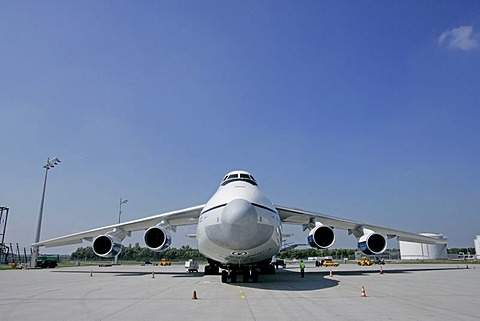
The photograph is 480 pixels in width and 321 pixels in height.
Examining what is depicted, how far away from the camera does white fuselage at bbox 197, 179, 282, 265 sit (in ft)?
35.1

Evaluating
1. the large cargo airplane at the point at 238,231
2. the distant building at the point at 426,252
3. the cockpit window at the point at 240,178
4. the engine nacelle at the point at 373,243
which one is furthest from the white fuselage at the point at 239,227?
the distant building at the point at 426,252

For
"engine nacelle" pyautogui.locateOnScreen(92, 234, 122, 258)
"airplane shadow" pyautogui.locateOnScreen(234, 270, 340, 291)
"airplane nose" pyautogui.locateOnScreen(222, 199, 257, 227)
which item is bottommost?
"airplane shadow" pyautogui.locateOnScreen(234, 270, 340, 291)

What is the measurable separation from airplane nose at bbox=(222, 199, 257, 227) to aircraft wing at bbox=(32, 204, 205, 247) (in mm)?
7522

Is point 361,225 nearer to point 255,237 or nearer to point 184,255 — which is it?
point 255,237

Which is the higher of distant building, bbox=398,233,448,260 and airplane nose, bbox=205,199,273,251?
airplane nose, bbox=205,199,273,251

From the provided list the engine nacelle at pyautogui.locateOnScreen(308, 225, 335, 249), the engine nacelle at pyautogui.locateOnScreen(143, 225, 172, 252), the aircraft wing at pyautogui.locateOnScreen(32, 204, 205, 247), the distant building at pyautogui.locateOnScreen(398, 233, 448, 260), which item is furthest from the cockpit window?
the distant building at pyautogui.locateOnScreen(398, 233, 448, 260)

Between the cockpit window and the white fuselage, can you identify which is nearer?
the white fuselage

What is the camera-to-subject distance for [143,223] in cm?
2014

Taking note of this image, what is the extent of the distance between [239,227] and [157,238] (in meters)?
8.37

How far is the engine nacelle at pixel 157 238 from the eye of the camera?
1733cm

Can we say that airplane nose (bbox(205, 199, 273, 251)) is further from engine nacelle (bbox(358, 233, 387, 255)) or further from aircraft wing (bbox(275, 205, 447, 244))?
engine nacelle (bbox(358, 233, 387, 255))

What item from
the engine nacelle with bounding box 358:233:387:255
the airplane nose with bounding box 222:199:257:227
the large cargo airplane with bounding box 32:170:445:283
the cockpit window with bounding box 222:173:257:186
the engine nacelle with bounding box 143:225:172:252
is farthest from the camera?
the engine nacelle with bounding box 358:233:387:255

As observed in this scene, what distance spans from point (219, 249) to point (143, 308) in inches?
159

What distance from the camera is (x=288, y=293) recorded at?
33.9 feet
